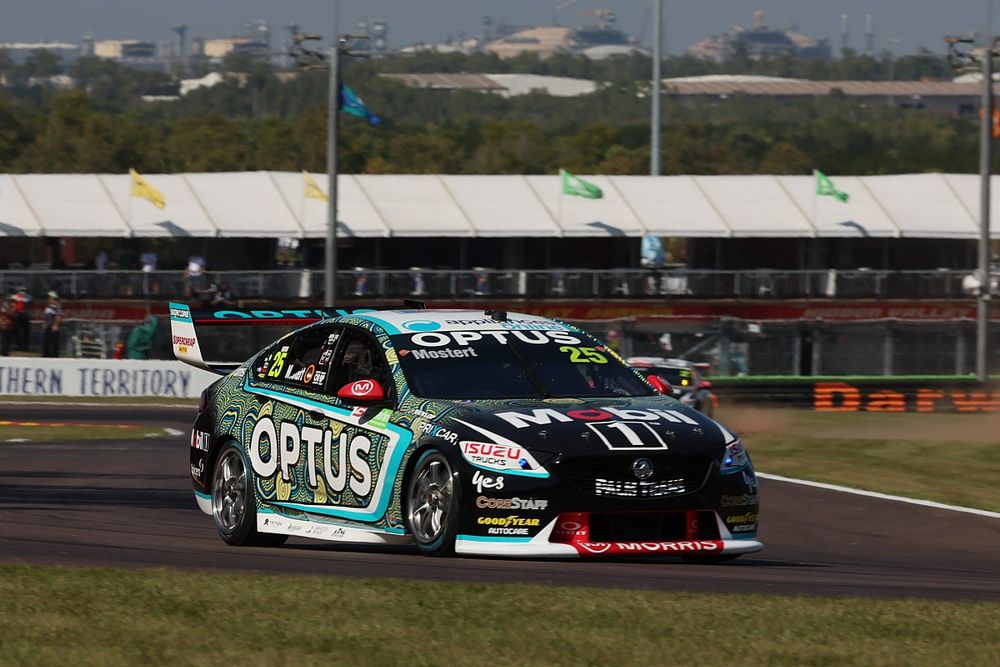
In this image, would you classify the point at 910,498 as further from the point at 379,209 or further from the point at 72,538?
the point at 379,209

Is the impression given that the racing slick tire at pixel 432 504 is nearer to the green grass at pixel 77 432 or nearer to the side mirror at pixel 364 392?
the side mirror at pixel 364 392

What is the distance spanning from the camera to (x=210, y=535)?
11352 millimetres

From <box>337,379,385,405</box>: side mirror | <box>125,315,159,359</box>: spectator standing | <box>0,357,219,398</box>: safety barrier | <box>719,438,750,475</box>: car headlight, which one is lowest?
<box>0,357,219,398</box>: safety barrier

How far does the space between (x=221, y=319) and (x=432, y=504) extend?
2713 millimetres

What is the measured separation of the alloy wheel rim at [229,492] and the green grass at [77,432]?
12.6 metres

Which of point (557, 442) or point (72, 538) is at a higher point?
point (557, 442)

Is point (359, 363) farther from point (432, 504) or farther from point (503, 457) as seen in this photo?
point (503, 457)

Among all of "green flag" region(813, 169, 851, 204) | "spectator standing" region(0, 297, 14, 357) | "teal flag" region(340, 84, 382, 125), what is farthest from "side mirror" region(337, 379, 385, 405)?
"green flag" region(813, 169, 851, 204)

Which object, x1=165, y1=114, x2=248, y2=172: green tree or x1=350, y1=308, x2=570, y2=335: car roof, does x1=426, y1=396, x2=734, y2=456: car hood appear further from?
x1=165, y1=114, x2=248, y2=172: green tree

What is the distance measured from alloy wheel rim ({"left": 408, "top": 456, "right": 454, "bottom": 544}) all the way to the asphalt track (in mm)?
157

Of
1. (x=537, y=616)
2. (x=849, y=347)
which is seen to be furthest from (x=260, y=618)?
(x=849, y=347)

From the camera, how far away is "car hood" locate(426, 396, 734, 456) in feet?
29.7

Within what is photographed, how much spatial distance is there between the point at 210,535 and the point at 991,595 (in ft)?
16.3

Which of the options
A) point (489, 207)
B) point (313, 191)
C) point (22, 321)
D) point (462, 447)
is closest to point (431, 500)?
point (462, 447)
